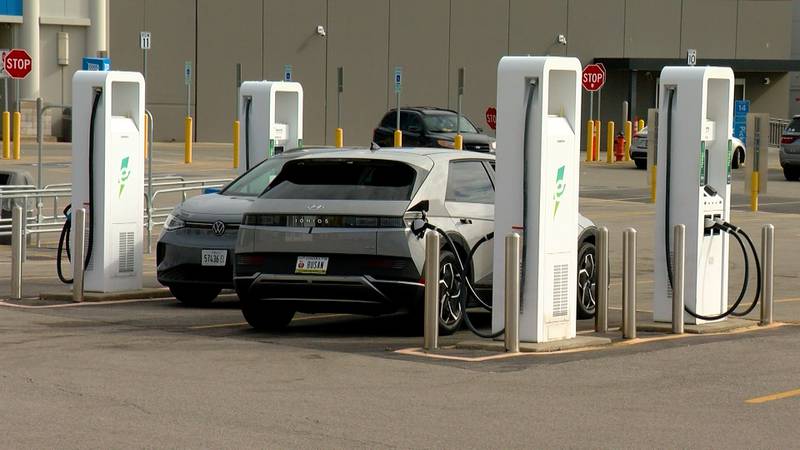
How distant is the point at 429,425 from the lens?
889cm

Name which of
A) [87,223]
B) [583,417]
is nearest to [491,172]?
[87,223]

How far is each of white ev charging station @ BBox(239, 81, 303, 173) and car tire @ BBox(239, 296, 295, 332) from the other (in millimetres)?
4470

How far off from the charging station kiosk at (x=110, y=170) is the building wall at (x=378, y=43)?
30762 millimetres

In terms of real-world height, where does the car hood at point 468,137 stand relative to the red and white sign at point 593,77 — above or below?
below

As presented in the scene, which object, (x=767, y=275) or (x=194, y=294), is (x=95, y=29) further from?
(x=767, y=275)

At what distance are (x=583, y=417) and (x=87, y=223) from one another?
284 inches

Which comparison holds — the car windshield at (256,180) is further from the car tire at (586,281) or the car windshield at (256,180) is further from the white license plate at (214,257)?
the car tire at (586,281)

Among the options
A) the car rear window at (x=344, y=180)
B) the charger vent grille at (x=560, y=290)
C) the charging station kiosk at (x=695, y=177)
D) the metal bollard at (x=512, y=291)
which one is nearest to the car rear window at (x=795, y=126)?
the charging station kiosk at (x=695, y=177)

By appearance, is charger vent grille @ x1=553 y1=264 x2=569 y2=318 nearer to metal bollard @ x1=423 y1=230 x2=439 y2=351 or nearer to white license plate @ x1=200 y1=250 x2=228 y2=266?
metal bollard @ x1=423 y1=230 x2=439 y2=351

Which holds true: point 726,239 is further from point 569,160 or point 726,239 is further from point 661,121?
point 569,160

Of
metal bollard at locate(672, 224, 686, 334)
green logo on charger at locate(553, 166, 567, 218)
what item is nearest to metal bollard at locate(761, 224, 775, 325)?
metal bollard at locate(672, 224, 686, 334)

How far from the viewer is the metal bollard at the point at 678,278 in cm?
1300

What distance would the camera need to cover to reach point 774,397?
10117 millimetres

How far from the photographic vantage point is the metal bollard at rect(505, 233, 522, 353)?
11.6m
